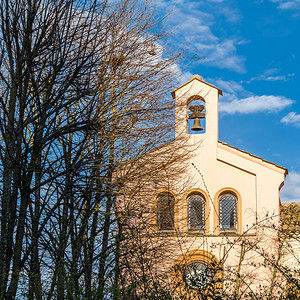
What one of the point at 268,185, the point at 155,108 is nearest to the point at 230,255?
the point at 268,185

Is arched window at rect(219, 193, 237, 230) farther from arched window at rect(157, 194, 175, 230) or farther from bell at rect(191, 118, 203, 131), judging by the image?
bell at rect(191, 118, 203, 131)

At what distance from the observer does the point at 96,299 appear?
8102 mm

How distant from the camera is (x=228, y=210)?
56.5 ft

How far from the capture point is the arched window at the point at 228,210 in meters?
17.1

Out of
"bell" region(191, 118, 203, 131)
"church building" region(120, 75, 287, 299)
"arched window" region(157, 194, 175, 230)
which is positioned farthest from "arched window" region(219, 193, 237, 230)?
"bell" region(191, 118, 203, 131)

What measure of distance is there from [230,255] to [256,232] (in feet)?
3.87

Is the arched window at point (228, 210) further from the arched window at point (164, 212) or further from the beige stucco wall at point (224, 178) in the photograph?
the arched window at point (164, 212)

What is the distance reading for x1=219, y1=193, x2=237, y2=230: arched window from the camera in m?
17.1

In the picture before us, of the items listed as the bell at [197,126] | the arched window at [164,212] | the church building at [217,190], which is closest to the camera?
the arched window at [164,212]

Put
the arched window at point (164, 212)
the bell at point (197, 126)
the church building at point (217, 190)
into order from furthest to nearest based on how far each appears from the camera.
Answer: the bell at point (197, 126) → the church building at point (217, 190) → the arched window at point (164, 212)

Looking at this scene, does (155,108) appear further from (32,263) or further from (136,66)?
(32,263)

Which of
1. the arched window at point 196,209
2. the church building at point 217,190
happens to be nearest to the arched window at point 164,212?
the church building at point 217,190

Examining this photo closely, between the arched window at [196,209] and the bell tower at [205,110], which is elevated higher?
the bell tower at [205,110]

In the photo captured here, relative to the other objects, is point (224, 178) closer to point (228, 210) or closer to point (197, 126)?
point (228, 210)
